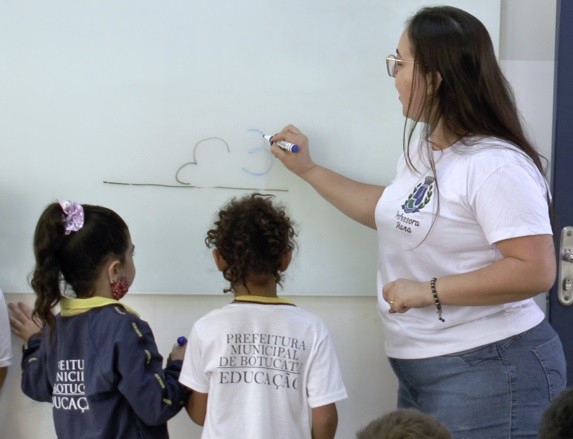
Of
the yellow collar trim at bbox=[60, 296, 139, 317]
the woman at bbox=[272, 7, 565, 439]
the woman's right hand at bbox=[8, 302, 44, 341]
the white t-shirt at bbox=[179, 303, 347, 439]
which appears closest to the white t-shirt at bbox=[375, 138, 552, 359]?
the woman at bbox=[272, 7, 565, 439]

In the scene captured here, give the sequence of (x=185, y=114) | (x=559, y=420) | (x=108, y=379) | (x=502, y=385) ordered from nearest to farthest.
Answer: (x=559, y=420) < (x=502, y=385) < (x=108, y=379) < (x=185, y=114)

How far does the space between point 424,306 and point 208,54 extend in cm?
95

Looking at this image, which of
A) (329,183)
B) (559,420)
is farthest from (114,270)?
(559,420)

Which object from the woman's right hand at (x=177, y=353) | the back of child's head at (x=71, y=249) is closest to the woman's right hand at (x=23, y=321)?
the back of child's head at (x=71, y=249)

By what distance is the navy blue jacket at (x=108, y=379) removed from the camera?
1850 mm

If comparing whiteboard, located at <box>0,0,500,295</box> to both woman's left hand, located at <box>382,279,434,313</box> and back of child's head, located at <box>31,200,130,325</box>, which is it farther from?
woman's left hand, located at <box>382,279,434,313</box>

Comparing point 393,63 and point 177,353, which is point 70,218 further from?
point 393,63

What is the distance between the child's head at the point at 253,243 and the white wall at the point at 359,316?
372 millimetres

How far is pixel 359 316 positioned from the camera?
2.34m

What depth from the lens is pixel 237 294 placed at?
6.40 feet

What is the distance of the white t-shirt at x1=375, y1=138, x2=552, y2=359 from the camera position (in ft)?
5.40

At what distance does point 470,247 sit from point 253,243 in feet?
1.61

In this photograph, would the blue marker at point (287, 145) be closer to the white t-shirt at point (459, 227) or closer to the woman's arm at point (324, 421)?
the white t-shirt at point (459, 227)

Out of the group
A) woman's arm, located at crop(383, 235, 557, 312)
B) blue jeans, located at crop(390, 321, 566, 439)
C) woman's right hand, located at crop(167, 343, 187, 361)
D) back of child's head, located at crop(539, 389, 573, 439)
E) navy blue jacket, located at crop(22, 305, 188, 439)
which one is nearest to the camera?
back of child's head, located at crop(539, 389, 573, 439)
